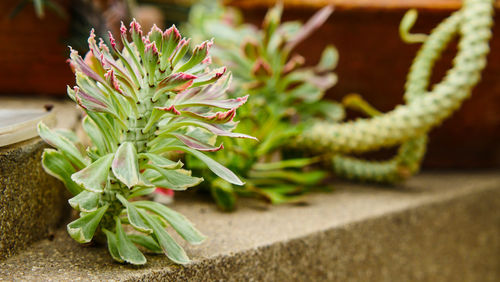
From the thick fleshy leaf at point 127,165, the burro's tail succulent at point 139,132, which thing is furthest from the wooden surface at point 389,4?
the thick fleshy leaf at point 127,165

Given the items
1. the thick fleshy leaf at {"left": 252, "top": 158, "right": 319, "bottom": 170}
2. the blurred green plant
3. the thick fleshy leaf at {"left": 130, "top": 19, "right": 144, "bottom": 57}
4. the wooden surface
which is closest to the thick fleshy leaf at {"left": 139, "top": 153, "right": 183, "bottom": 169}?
the thick fleshy leaf at {"left": 130, "top": 19, "right": 144, "bottom": 57}

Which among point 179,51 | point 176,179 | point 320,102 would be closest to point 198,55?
point 179,51

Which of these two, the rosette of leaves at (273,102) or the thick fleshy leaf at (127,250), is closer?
the thick fleshy leaf at (127,250)

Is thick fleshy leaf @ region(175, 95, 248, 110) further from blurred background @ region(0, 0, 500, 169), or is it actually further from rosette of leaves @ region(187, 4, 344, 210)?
blurred background @ region(0, 0, 500, 169)

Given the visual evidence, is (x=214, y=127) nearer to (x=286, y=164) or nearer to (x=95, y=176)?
(x=95, y=176)

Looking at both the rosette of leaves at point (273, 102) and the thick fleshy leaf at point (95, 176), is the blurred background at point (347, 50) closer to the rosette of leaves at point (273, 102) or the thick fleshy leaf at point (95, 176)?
the rosette of leaves at point (273, 102)

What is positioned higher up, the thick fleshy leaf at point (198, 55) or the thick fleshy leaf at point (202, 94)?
the thick fleshy leaf at point (198, 55)

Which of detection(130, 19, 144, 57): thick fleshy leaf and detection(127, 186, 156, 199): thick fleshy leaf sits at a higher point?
detection(130, 19, 144, 57): thick fleshy leaf
